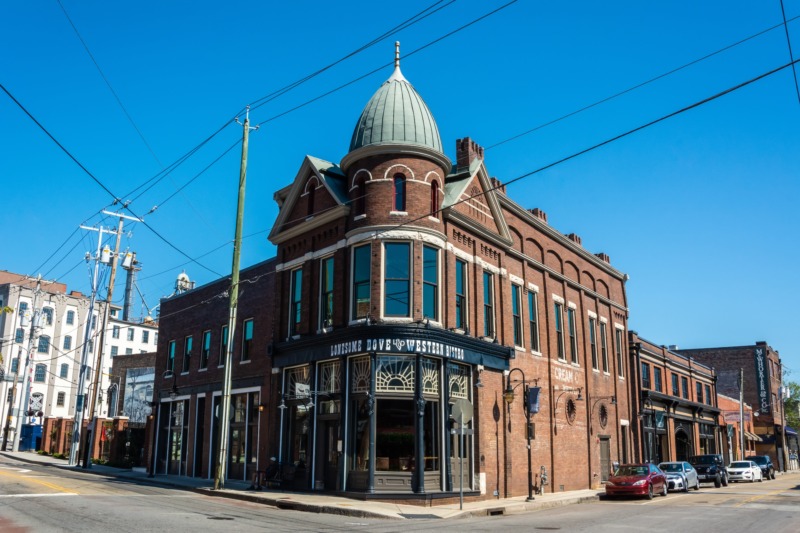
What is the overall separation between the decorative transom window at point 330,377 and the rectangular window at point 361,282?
78.9 inches

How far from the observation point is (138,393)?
167 ft

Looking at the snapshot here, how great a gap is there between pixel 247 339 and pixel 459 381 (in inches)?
430

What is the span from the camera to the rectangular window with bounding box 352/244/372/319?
23547mm

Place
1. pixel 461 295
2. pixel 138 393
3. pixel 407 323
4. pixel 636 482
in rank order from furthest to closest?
1. pixel 138 393
2. pixel 636 482
3. pixel 461 295
4. pixel 407 323

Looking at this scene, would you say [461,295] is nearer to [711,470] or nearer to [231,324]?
[231,324]

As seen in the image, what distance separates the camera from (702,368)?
55875 mm

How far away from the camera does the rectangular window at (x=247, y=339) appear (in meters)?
30.2

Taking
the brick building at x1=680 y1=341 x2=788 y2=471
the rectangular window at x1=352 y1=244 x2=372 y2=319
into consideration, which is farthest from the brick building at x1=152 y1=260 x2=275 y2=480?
the brick building at x1=680 y1=341 x2=788 y2=471

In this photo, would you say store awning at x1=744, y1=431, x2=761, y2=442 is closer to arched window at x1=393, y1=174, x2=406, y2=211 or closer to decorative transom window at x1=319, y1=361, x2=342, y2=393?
decorative transom window at x1=319, y1=361, x2=342, y2=393

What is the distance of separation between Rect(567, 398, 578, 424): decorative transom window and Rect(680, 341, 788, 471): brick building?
53661 mm

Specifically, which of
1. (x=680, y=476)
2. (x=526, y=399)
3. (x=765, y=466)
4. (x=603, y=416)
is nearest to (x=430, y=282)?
(x=526, y=399)

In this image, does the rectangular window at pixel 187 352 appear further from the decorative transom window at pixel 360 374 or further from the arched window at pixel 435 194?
the arched window at pixel 435 194

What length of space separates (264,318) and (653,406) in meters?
26.7

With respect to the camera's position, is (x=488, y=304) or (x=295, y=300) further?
(x=488, y=304)
